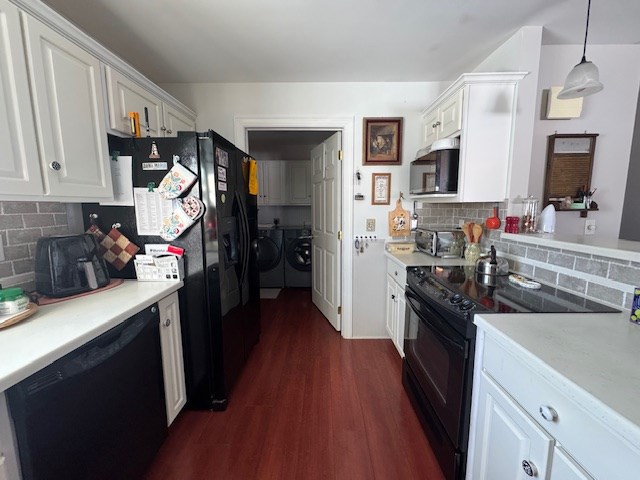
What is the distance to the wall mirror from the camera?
1830mm

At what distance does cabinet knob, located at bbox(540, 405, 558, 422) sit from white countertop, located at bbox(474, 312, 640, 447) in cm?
9

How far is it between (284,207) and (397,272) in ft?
9.63

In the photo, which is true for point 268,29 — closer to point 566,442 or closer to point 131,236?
point 131,236

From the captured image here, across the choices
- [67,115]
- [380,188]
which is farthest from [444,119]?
[67,115]

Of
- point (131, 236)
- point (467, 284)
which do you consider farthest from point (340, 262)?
point (131, 236)

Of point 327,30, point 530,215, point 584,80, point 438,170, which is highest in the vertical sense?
point 327,30

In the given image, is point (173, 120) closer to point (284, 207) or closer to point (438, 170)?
point (438, 170)

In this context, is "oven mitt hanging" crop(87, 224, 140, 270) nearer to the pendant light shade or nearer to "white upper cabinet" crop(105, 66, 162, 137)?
"white upper cabinet" crop(105, 66, 162, 137)

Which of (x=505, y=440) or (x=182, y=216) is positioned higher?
(x=182, y=216)

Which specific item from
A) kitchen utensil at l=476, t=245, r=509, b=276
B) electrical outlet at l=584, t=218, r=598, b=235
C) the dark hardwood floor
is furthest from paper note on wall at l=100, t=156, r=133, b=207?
electrical outlet at l=584, t=218, r=598, b=235

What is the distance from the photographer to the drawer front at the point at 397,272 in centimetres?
191

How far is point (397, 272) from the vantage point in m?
2.11

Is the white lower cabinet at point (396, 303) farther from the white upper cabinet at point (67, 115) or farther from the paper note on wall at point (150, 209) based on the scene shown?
the white upper cabinet at point (67, 115)

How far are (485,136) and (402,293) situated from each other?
1.20 meters
